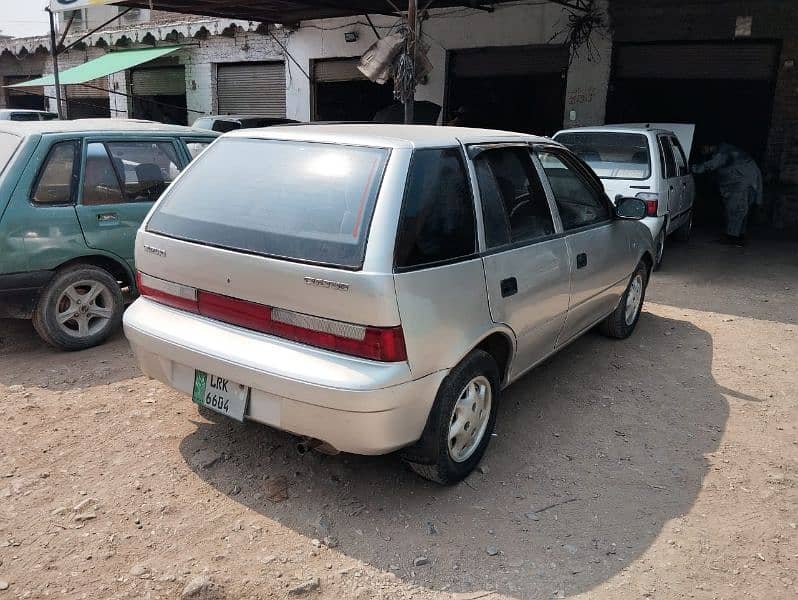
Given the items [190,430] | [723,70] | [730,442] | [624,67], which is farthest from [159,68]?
[730,442]

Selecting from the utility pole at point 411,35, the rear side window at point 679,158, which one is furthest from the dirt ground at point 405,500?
the rear side window at point 679,158

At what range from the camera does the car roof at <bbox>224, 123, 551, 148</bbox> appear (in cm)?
313

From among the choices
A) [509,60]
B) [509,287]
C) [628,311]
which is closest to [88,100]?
[509,60]

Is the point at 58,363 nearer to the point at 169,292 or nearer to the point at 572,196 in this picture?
the point at 169,292

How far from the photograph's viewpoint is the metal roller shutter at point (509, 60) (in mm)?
13250

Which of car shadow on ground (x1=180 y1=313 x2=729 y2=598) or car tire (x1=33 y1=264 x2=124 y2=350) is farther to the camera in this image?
car tire (x1=33 y1=264 x2=124 y2=350)

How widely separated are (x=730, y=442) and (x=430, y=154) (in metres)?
2.53

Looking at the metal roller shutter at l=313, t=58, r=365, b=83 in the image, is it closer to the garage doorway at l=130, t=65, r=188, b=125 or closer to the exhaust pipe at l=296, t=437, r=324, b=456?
the garage doorway at l=130, t=65, r=188, b=125

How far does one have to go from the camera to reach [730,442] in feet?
13.1

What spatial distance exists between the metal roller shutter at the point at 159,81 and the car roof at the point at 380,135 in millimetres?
17218

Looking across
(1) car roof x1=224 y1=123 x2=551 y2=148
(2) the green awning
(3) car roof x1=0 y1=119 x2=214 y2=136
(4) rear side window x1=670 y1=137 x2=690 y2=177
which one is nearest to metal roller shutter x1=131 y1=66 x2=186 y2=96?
(2) the green awning

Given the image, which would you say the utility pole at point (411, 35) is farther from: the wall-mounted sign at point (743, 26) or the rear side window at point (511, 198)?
Result: the wall-mounted sign at point (743, 26)

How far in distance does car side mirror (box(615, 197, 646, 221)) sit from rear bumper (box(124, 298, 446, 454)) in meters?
2.53

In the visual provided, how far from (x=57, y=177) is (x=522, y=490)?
397 cm
